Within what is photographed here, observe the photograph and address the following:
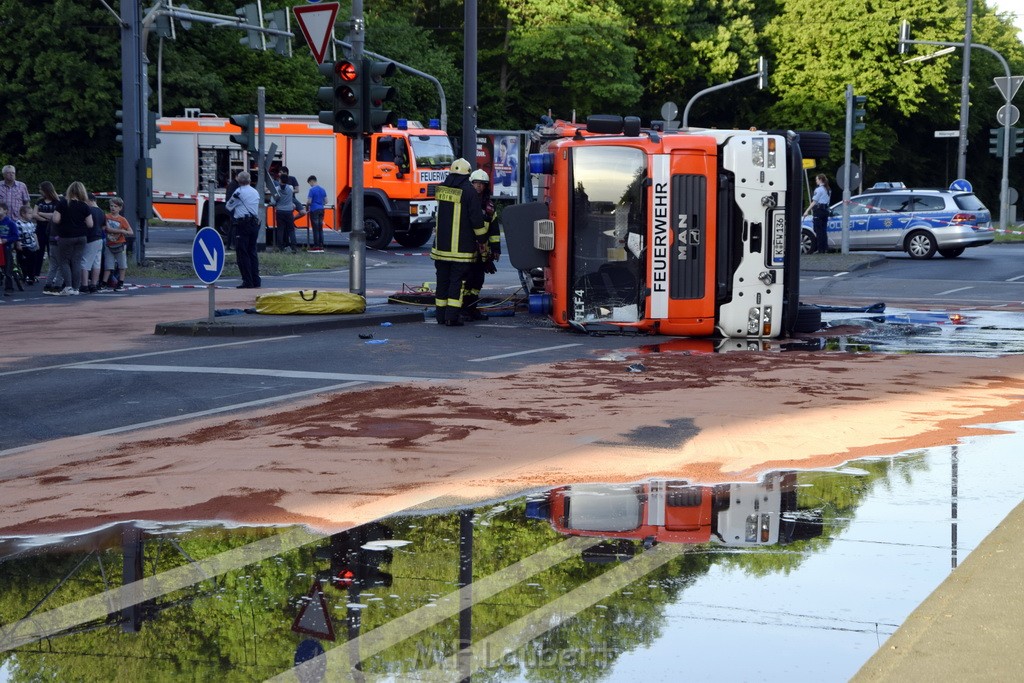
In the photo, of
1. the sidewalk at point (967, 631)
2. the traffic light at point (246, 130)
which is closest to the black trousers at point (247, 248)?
the traffic light at point (246, 130)

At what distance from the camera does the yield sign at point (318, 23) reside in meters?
17.9

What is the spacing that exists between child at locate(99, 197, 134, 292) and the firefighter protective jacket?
765cm

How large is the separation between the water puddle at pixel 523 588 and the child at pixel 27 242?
1738 centimetres

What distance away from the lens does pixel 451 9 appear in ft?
213

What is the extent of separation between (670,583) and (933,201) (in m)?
30.6

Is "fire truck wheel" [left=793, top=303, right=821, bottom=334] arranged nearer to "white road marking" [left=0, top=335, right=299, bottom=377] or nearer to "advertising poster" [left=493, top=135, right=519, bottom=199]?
"white road marking" [left=0, top=335, right=299, bottom=377]

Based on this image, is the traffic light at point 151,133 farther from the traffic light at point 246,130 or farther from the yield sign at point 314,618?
the yield sign at point 314,618

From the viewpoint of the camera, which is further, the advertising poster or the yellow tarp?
the advertising poster

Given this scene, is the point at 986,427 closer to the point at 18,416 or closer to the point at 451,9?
the point at 18,416

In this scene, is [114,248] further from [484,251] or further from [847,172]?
[847,172]

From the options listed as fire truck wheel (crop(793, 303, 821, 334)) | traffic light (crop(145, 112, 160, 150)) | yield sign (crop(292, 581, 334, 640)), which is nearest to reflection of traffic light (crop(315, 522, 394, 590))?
yield sign (crop(292, 581, 334, 640))

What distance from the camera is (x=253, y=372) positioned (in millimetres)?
12961

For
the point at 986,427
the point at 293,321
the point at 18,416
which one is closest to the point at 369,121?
the point at 293,321

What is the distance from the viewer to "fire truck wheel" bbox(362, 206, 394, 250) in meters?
36.1
